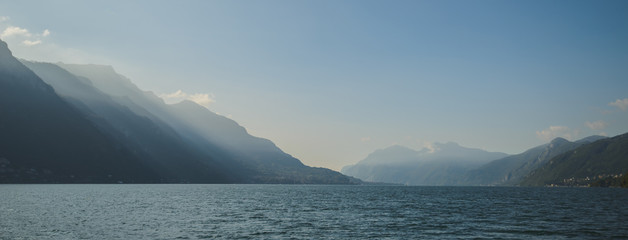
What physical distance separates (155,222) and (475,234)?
2122 inches

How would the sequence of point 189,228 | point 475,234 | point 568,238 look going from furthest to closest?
1. point 189,228
2. point 475,234
3. point 568,238

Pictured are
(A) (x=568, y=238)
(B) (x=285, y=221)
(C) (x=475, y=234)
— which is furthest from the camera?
(B) (x=285, y=221)

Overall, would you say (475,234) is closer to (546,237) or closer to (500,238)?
(500,238)

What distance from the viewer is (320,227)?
62.8 m

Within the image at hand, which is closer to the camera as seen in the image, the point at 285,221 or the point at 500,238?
the point at 500,238

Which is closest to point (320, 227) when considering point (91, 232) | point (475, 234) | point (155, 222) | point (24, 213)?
point (475, 234)

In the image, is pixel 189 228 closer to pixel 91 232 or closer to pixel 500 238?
pixel 91 232

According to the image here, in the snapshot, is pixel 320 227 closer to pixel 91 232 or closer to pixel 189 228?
pixel 189 228

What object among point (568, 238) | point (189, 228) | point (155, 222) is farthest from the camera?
point (155, 222)

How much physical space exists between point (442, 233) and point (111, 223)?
180ft

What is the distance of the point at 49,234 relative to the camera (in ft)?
165

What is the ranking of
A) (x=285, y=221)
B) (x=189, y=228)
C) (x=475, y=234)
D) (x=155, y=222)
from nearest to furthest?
(x=475, y=234) → (x=189, y=228) → (x=155, y=222) → (x=285, y=221)

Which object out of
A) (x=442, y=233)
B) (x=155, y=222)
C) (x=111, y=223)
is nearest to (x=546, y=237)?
(x=442, y=233)

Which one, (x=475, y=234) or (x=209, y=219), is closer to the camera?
(x=475, y=234)
